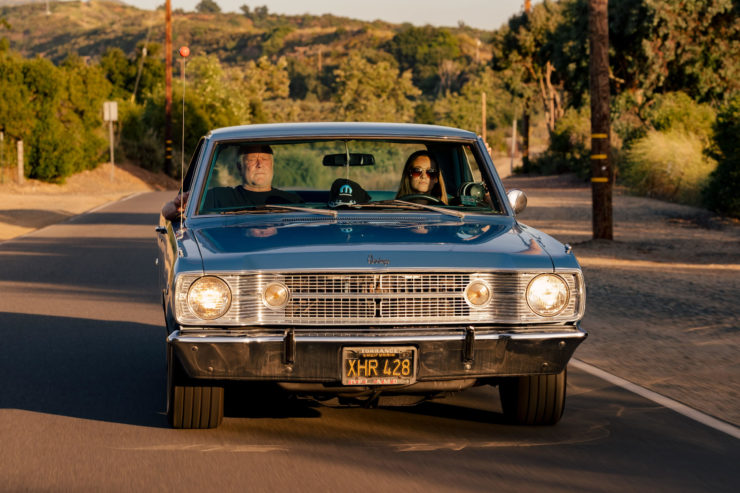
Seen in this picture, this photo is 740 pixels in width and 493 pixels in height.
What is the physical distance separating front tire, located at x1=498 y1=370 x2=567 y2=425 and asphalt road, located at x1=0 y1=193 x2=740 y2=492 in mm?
74

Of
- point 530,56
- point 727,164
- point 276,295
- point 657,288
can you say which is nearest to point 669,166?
point 727,164

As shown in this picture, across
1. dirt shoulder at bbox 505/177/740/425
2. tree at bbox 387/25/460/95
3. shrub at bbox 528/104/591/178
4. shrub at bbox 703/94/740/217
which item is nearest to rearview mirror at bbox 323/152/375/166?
dirt shoulder at bbox 505/177/740/425

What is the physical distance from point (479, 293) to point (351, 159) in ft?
6.11

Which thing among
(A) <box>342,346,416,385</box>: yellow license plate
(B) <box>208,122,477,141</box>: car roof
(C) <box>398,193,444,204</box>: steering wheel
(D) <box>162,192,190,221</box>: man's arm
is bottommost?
(A) <box>342,346,416,385</box>: yellow license plate

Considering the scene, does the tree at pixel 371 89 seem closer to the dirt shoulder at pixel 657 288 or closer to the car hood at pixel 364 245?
the dirt shoulder at pixel 657 288

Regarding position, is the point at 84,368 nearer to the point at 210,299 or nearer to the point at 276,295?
Result: the point at 210,299

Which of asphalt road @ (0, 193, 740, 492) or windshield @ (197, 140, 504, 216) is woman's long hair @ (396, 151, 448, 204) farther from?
asphalt road @ (0, 193, 740, 492)

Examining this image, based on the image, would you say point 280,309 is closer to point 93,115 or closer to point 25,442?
point 25,442

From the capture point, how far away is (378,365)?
223 inches

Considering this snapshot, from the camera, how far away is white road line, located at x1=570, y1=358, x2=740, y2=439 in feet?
21.9

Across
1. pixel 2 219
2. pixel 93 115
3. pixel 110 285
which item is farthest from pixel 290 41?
pixel 110 285

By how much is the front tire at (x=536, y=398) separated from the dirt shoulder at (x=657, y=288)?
3.97 feet

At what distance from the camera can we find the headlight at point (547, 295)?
5.89 m

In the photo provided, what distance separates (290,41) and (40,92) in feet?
513
